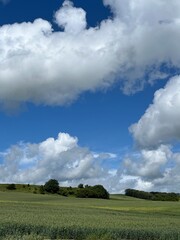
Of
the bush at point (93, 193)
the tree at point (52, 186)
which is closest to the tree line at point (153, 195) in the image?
the bush at point (93, 193)

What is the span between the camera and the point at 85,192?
154000 millimetres

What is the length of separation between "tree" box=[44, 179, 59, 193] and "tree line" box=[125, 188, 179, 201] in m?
35.3

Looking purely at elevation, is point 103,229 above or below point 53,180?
below

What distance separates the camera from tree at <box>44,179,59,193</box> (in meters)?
163

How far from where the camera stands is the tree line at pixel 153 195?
525ft

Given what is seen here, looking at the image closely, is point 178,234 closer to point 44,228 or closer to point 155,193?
point 44,228

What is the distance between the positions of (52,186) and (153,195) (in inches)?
1534

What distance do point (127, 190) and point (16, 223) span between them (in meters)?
153

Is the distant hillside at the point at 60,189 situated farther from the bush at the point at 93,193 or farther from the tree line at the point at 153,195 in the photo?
the tree line at the point at 153,195

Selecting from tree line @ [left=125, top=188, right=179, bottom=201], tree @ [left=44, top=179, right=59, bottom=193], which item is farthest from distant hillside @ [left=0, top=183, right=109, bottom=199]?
tree line @ [left=125, top=188, right=179, bottom=201]

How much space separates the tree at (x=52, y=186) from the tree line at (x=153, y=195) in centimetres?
3533

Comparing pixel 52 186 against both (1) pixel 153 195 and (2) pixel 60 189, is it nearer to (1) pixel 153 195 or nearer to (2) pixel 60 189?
(2) pixel 60 189

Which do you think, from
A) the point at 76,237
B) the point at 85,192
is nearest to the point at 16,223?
the point at 76,237

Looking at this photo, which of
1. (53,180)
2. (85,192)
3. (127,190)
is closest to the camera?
(85,192)
